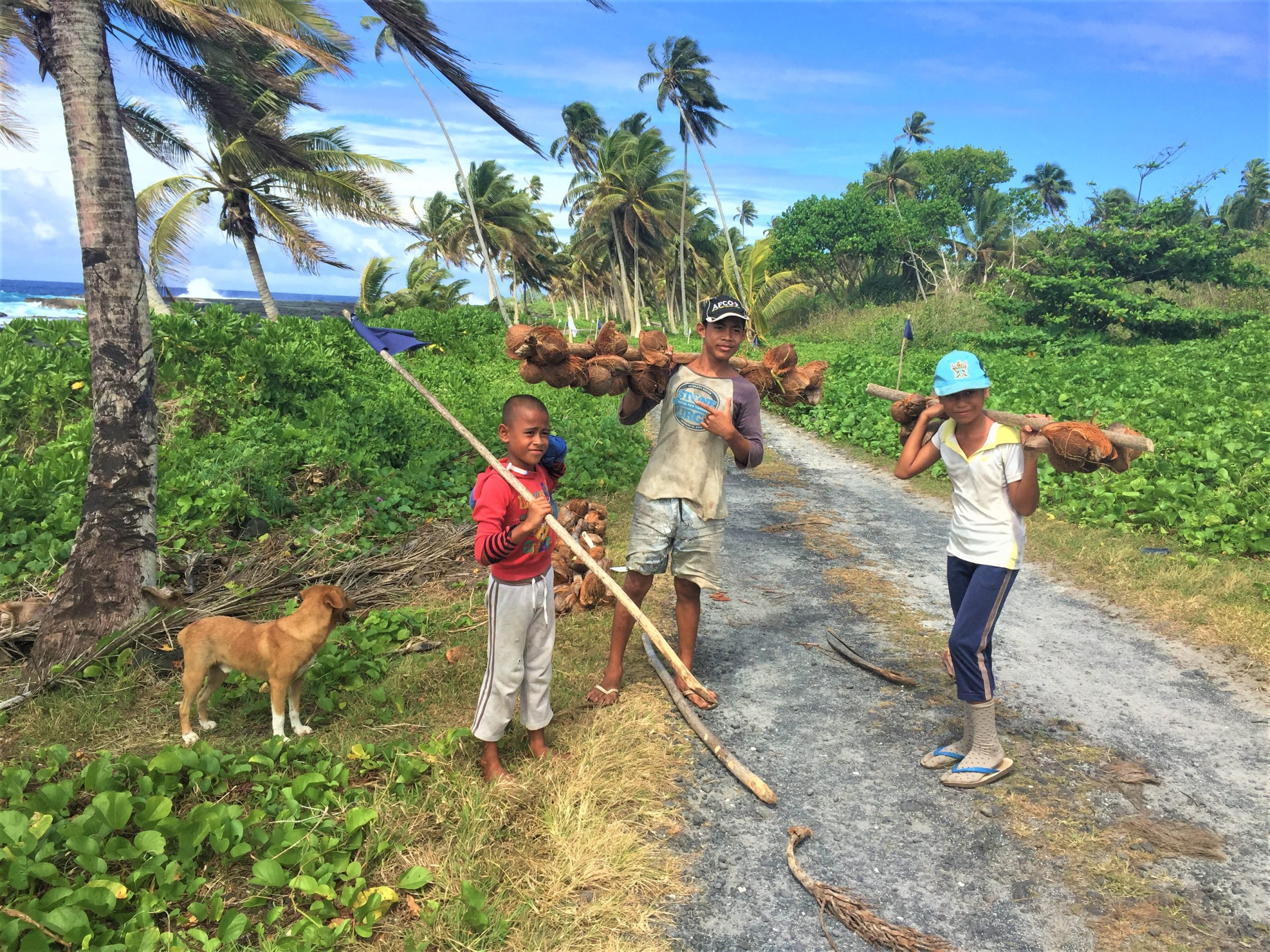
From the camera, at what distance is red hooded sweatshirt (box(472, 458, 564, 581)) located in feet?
9.56

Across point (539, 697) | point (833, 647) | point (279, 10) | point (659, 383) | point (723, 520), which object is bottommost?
point (833, 647)

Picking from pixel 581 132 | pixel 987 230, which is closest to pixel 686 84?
pixel 581 132

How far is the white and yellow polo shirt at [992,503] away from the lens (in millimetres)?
3176

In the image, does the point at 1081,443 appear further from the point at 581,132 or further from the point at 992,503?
the point at 581,132

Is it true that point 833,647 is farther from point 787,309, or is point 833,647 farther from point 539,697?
point 787,309

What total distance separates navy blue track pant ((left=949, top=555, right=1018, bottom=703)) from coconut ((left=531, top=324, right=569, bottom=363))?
214 cm

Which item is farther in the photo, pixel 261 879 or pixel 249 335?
pixel 249 335

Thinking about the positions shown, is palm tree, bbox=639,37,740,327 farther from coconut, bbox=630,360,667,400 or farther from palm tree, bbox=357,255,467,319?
coconut, bbox=630,360,667,400

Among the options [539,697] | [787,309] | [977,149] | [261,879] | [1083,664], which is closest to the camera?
[261,879]

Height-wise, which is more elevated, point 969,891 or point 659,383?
point 659,383

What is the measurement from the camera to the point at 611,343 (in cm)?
387

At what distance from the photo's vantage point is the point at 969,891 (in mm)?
2637

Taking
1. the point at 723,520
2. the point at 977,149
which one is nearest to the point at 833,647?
the point at 723,520

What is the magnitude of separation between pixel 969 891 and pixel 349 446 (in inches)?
278
